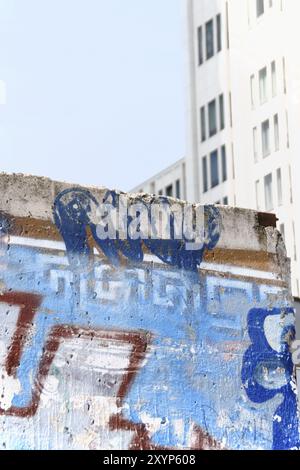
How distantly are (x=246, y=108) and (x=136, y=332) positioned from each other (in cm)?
5493

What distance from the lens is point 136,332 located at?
48.9ft

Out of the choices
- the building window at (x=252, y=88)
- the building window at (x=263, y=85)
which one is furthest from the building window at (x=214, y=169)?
the building window at (x=263, y=85)

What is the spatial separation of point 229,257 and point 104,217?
1.54 m

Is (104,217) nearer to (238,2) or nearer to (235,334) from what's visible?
(235,334)

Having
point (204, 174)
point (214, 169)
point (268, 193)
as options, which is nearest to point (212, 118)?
point (214, 169)

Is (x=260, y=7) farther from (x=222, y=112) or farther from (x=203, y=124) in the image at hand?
(x=203, y=124)

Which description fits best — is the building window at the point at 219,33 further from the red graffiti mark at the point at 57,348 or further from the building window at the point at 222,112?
the red graffiti mark at the point at 57,348

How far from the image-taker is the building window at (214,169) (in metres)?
70.6

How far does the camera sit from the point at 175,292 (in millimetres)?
15297

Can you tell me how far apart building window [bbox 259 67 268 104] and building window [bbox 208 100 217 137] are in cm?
346

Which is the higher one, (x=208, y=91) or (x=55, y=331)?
(x=208, y=91)

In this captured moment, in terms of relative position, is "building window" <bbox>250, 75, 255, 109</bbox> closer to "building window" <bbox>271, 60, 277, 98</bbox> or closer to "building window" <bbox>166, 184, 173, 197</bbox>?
"building window" <bbox>271, 60, 277, 98</bbox>
